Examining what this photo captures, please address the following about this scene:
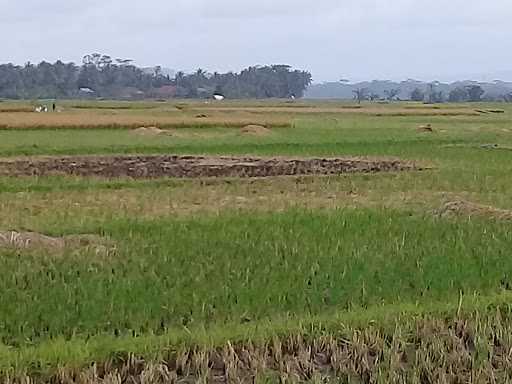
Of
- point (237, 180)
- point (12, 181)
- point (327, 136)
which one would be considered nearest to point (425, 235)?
point (237, 180)

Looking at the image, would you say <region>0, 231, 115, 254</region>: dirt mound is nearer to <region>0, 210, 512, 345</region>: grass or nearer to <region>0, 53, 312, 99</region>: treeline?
<region>0, 210, 512, 345</region>: grass

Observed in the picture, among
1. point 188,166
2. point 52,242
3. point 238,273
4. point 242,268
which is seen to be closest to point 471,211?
point 242,268

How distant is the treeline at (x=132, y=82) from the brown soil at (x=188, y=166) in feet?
202

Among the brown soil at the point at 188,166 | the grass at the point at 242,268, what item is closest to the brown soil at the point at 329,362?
the grass at the point at 242,268

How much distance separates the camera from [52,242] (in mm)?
7535

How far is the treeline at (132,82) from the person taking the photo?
8212 cm

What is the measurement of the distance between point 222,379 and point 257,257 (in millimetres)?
2806

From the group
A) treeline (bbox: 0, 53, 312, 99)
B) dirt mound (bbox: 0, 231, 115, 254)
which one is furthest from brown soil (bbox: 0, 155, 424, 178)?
treeline (bbox: 0, 53, 312, 99)

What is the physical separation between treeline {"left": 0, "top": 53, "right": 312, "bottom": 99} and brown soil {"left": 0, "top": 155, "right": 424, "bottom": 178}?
6164 cm

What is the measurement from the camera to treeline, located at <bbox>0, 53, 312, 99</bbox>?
82125 millimetres

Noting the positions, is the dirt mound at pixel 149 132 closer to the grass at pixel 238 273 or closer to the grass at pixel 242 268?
the grass at pixel 242 268

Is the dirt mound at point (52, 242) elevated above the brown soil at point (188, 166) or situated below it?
above

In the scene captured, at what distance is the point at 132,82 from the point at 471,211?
8420 cm

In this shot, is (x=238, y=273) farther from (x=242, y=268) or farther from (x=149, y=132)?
(x=149, y=132)
